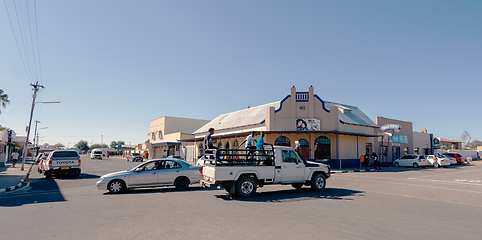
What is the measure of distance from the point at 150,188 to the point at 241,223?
26.1 ft

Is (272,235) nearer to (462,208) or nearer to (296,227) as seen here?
(296,227)

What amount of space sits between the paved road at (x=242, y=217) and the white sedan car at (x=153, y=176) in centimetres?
127

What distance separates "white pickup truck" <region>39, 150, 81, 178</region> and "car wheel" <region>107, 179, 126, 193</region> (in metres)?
8.82

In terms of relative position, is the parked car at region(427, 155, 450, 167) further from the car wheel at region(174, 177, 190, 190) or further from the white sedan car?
the car wheel at region(174, 177, 190, 190)

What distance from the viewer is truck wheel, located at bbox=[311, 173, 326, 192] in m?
11.6

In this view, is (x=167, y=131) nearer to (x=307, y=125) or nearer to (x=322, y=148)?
(x=307, y=125)

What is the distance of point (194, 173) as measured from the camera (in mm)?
12836

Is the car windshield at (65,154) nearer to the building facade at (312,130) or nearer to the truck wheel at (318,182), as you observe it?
the building facade at (312,130)

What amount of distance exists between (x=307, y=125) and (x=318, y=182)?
670 inches

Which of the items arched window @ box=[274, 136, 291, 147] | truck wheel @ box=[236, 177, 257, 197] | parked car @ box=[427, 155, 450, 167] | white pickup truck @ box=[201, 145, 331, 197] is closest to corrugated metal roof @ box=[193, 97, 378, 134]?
arched window @ box=[274, 136, 291, 147]

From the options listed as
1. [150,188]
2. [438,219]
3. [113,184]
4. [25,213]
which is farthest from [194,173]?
[438,219]

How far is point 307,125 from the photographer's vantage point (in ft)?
93.0

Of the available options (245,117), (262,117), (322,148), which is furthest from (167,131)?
(322,148)

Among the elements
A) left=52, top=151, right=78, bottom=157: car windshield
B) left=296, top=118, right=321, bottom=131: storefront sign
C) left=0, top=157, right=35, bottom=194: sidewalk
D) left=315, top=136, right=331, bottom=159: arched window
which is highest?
left=296, top=118, right=321, bottom=131: storefront sign
